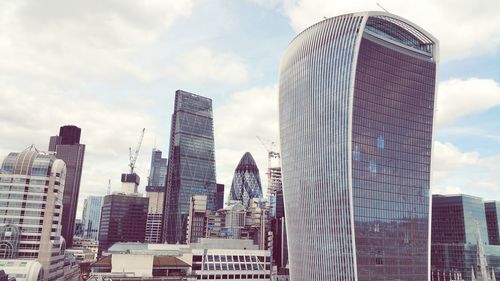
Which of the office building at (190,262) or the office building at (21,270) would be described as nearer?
the office building at (190,262)

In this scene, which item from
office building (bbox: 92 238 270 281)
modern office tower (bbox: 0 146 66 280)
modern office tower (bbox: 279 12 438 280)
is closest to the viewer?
office building (bbox: 92 238 270 281)

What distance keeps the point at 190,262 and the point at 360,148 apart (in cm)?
7933

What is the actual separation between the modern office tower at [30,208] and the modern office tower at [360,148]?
10716cm

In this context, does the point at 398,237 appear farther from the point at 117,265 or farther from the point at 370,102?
the point at 117,265

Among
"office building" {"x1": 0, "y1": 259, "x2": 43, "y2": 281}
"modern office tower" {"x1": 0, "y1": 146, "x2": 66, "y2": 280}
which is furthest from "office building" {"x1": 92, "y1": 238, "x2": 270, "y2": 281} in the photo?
"modern office tower" {"x1": 0, "y1": 146, "x2": 66, "y2": 280}

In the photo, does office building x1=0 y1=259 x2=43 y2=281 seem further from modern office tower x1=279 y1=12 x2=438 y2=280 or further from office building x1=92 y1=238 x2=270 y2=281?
modern office tower x1=279 y1=12 x2=438 y2=280

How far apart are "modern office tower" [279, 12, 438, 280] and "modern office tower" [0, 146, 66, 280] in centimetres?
10716

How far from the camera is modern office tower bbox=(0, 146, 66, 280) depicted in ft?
598

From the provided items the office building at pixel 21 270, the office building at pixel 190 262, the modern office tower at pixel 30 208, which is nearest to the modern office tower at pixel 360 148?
the office building at pixel 190 262

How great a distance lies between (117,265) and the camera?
14225cm

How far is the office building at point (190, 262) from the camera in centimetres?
14288

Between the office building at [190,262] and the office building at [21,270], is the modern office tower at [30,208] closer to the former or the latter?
the office building at [21,270]

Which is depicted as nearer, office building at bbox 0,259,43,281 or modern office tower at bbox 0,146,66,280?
→ office building at bbox 0,259,43,281

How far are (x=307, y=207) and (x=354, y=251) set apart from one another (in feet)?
92.1
